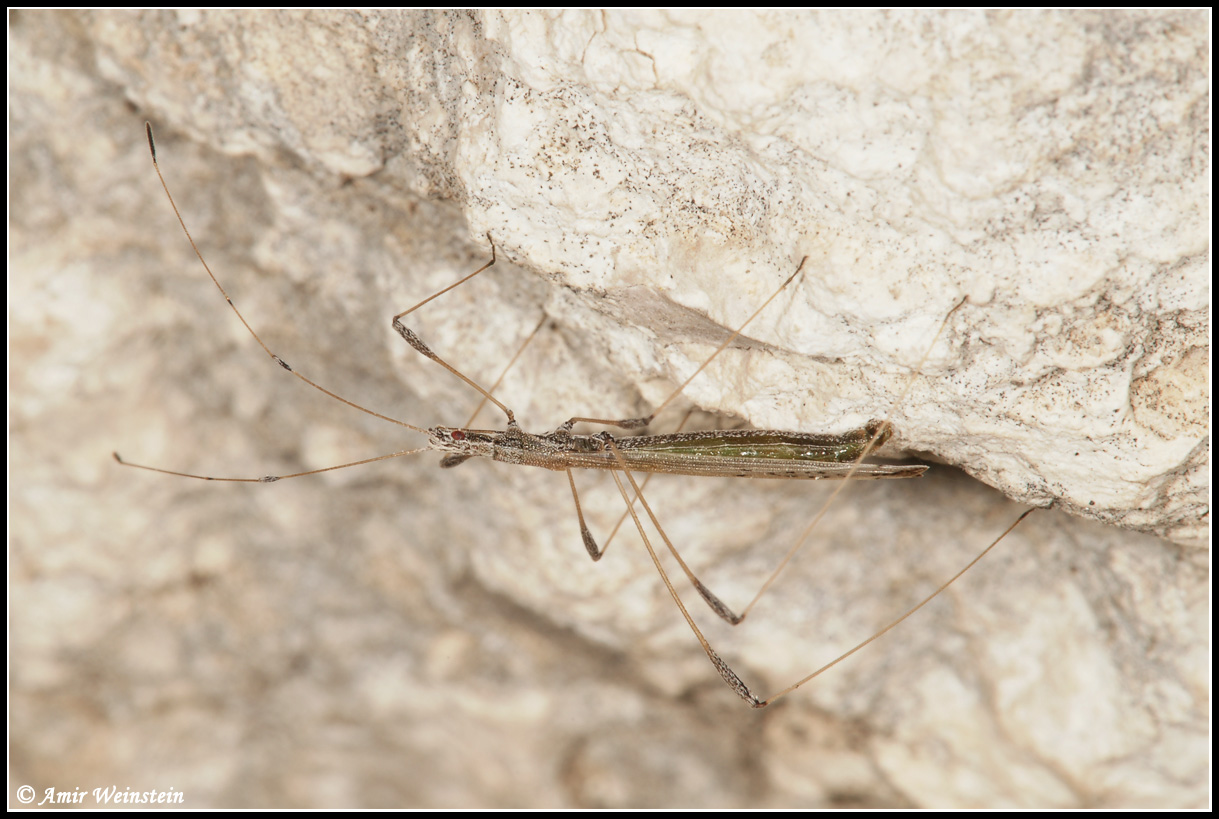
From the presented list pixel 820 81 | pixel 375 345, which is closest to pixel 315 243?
pixel 375 345

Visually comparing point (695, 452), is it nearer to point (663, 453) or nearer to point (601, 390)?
point (663, 453)

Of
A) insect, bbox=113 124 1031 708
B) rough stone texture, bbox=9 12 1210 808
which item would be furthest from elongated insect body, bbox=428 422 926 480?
rough stone texture, bbox=9 12 1210 808

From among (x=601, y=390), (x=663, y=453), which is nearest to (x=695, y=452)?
(x=663, y=453)

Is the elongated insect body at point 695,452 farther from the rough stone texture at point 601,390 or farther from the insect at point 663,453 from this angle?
the rough stone texture at point 601,390

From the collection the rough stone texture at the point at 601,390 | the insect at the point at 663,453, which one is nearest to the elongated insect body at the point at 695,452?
the insect at the point at 663,453

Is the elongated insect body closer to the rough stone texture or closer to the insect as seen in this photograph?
the insect
